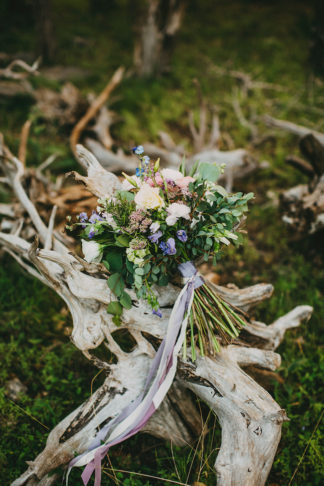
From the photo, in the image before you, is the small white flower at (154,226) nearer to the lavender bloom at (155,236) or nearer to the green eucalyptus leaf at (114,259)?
the lavender bloom at (155,236)

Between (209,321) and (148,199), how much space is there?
0.97 metres

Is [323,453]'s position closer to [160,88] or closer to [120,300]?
[120,300]

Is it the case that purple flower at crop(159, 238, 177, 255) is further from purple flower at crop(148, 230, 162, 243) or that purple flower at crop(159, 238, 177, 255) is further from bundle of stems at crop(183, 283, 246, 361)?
bundle of stems at crop(183, 283, 246, 361)

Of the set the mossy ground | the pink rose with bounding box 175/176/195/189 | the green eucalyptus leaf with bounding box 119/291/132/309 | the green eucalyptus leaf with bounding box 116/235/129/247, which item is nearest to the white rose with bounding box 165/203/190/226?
the pink rose with bounding box 175/176/195/189

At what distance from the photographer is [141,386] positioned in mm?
2246

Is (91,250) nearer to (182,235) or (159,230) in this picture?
(159,230)

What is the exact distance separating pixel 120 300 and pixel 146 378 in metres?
0.62

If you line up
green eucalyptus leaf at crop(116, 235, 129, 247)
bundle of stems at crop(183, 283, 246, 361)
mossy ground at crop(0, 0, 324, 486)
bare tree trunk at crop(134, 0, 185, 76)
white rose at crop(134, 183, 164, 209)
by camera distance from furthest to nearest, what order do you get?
bare tree trunk at crop(134, 0, 185, 76) < mossy ground at crop(0, 0, 324, 486) < bundle of stems at crop(183, 283, 246, 361) < green eucalyptus leaf at crop(116, 235, 129, 247) < white rose at crop(134, 183, 164, 209)

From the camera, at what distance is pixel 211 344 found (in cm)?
220

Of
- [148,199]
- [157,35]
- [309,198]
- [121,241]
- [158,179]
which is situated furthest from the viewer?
[157,35]

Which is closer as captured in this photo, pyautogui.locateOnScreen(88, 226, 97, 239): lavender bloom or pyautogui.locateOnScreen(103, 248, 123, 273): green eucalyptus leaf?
pyautogui.locateOnScreen(88, 226, 97, 239): lavender bloom

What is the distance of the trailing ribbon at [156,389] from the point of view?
81.7 inches

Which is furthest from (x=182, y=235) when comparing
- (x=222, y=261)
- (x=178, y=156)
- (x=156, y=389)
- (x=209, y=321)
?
(x=178, y=156)

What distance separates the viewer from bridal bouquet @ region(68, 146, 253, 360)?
1.89 meters
